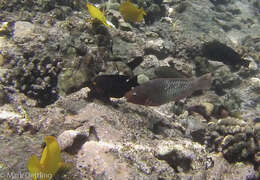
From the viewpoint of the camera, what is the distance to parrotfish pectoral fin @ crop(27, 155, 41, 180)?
203 cm

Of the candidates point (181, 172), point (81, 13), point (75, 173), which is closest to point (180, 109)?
point (181, 172)

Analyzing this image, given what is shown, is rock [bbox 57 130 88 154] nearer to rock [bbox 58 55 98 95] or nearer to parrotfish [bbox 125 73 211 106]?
parrotfish [bbox 125 73 211 106]

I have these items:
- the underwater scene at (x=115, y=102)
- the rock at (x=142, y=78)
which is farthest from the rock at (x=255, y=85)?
the rock at (x=142, y=78)

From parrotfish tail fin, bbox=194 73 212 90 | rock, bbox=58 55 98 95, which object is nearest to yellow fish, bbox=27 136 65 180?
rock, bbox=58 55 98 95

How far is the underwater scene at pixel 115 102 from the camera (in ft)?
8.42

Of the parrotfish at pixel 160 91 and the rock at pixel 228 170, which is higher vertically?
the parrotfish at pixel 160 91

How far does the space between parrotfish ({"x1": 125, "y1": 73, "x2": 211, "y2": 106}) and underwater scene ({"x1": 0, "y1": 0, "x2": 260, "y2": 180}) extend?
13 millimetres

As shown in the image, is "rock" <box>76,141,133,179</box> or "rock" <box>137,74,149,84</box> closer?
"rock" <box>76,141,133,179</box>

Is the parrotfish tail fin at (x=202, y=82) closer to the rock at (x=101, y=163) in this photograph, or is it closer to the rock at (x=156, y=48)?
the rock at (x=101, y=163)

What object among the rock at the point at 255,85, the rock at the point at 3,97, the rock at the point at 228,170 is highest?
the rock at the point at 3,97

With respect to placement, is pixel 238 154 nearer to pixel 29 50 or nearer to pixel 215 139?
pixel 215 139

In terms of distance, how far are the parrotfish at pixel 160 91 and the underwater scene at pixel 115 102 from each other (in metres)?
0.01

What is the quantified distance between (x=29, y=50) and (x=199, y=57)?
13.6ft

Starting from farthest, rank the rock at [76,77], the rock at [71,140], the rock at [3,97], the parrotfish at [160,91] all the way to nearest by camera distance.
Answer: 1. the rock at [76,77]
2. the rock at [3,97]
3. the parrotfish at [160,91]
4. the rock at [71,140]
